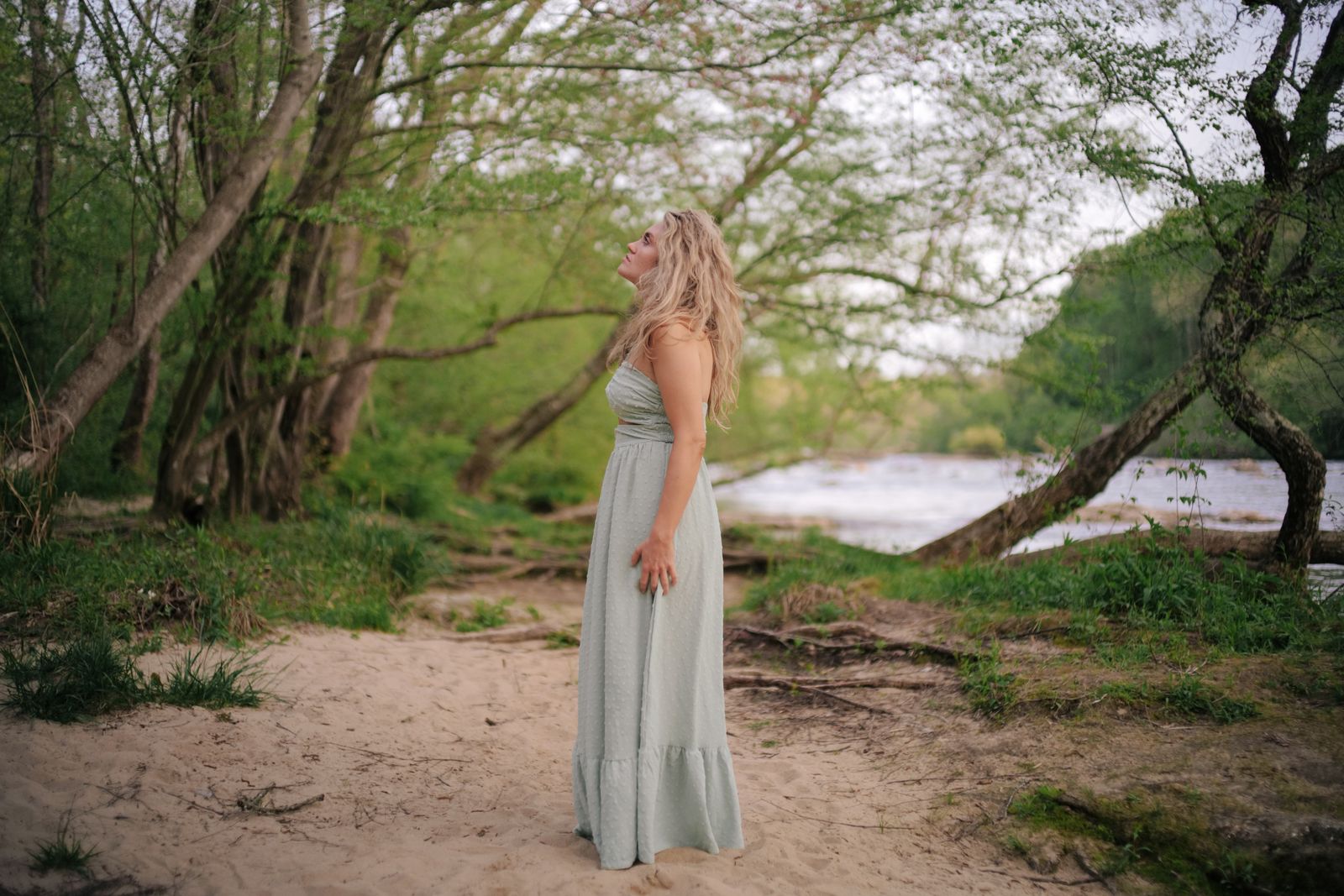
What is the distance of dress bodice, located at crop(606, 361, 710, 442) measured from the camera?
305 centimetres

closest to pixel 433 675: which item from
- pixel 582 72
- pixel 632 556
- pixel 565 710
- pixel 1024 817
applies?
pixel 565 710

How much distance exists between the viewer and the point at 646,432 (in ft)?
10.2

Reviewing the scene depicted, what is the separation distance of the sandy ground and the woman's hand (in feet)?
2.87

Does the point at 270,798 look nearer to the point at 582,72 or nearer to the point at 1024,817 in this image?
the point at 1024,817

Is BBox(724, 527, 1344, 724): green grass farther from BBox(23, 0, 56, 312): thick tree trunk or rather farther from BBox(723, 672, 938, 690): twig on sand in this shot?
BBox(23, 0, 56, 312): thick tree trunk

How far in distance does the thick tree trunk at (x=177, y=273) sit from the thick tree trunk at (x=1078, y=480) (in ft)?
19.4

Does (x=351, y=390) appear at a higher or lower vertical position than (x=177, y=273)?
lower

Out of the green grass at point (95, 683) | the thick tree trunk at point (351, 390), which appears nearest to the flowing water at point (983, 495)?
the green grass at point (95, 683)

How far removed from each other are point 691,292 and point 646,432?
0.48 metres

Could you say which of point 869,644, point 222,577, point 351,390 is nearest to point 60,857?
point 222,577

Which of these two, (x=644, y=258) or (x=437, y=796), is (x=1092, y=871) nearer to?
(x=437, y=796)

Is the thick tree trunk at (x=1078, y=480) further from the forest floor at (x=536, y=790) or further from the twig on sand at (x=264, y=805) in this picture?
the twig on sand at (x=264, y=805)

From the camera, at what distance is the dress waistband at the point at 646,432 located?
10.1ft

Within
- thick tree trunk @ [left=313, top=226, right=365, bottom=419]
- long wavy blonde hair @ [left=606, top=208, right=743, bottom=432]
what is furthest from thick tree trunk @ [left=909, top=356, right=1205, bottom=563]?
thick tree trunk @ [left=313, top=226, right=365, bottom=419]
